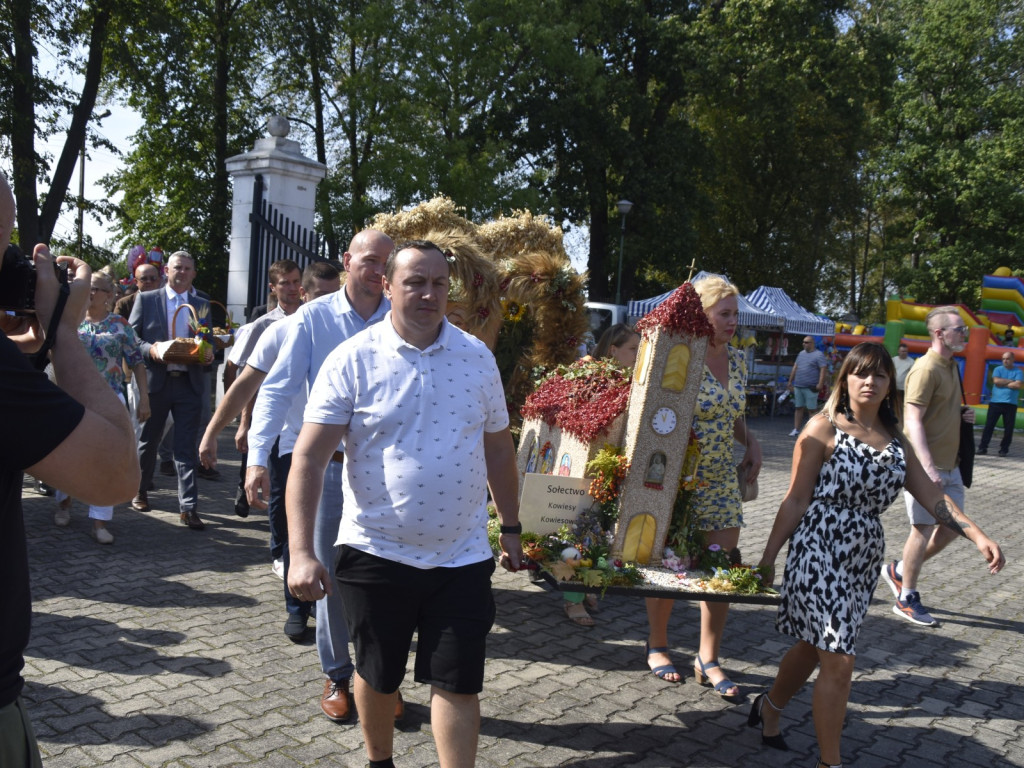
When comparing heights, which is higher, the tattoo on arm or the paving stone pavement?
the tattoo on arm

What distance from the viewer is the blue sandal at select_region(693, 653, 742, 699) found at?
4578 millimetres

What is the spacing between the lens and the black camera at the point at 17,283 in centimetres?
179

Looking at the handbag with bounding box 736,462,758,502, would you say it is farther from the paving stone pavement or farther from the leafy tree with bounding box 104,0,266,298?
the leafy tree with bounding box 104,0,266,298

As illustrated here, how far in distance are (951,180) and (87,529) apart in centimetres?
3588

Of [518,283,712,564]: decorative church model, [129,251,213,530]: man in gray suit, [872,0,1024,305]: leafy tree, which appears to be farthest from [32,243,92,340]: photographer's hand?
[872,0,1024,305]: leafy tree

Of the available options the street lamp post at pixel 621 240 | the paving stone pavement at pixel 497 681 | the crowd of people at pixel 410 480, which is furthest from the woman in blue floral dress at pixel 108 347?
the street lamp post at pixel 621 240

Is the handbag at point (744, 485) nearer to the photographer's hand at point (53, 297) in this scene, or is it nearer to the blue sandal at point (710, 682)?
the blue sandal at point (710, 682)

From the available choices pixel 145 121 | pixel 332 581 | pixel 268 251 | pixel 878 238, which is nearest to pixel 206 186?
pixel 145 121

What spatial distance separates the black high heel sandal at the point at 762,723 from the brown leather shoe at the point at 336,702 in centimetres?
180

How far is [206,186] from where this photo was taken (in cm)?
2244

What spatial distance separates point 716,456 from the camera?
4.68 m

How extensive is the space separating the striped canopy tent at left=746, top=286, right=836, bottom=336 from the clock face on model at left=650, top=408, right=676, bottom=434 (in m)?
20.0

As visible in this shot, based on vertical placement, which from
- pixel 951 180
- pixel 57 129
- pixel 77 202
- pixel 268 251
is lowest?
pixel 268 251

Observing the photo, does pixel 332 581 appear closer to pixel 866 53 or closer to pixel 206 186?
pixel 206 186
